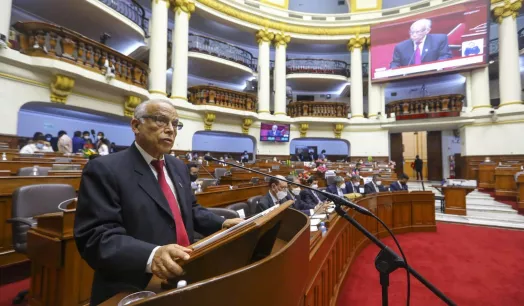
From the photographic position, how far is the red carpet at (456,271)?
2.59 meters

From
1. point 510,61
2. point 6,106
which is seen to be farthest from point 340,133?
point 6,106

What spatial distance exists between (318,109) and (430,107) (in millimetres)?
5010

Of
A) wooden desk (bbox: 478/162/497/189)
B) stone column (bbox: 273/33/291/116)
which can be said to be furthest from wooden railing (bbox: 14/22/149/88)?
wooden desk (bbox: 478/162/497/189)

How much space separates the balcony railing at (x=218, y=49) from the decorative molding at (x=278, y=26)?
1.35 m

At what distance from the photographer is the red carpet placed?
8.50 ft

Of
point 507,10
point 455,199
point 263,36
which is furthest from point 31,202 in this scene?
point 507,10

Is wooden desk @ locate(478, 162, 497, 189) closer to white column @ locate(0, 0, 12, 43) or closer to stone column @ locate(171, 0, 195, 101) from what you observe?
stone column @ locate(171, 0, 195, 101)

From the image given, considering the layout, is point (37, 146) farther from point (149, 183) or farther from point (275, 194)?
point (149, 183)

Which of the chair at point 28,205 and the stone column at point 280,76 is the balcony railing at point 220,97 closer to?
the stone column at point 280,76

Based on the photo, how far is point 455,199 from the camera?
6367mm

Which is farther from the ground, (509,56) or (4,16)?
(509,56)

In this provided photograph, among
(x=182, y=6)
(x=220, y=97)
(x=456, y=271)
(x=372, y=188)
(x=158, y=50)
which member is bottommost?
(x=456, y=271)

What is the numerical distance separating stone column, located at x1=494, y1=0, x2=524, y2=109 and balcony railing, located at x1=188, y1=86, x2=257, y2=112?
33.3ft

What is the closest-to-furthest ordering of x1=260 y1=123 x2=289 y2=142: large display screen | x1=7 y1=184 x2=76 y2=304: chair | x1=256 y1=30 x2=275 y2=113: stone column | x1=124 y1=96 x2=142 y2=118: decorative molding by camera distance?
x1=7 y1=184 x2=76 y2=304: chair → x1=124 y1=96 x2=142 y2=118: decorative molding → x1=260 y1=123 x2=289 y2=142: large display screen → x1=256 y1=30 x2=275 y2=113: stone column
